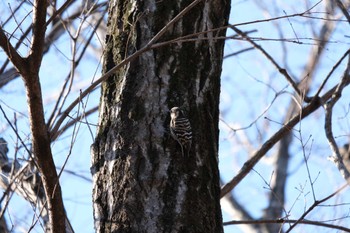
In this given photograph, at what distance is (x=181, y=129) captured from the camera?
93.0 inches

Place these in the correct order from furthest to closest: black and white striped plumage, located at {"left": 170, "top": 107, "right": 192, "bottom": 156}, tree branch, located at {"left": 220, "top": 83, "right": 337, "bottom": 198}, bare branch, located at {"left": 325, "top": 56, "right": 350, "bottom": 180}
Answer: tree branch, located at {"left": 220, "top": 83, "right": 337, "bottom": 198}
bare branch, located at {"left": 325, "top": 56, "right": 350, "bottom": 180}
black and white striped plumage, located at {"left": 170, "top": 107, "right": 192, "bottom": 156}

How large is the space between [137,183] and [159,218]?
0.15 m

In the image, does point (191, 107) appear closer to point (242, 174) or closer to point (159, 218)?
point (159, 218)

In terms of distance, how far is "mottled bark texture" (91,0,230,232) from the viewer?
241cm

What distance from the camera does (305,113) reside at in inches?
135

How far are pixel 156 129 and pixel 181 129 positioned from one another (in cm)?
19

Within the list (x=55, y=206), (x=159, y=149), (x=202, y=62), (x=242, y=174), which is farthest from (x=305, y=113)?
(x=55, y=206)

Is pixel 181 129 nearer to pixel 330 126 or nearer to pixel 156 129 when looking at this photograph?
pixel 156 129

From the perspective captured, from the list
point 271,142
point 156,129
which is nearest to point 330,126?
point 271,142

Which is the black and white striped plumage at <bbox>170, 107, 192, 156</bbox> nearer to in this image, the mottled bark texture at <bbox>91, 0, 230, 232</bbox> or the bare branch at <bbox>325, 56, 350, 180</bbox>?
the mottled bark texture at <bbox>91, 0, 230, 232</bbox>

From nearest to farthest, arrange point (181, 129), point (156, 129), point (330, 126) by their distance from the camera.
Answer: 1. point (181, 129)
2. point (156, 129)
3. point (330, 126)

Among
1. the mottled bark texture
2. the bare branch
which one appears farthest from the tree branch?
the mottled bark texture

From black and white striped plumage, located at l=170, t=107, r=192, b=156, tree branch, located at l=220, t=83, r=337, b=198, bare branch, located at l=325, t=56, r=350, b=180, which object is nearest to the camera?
black and white striped plumage, located at l=170, t=107, r=192, b=156

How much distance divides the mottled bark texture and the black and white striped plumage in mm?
27
